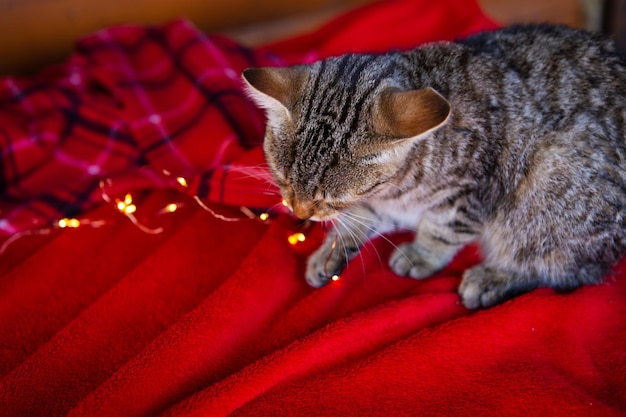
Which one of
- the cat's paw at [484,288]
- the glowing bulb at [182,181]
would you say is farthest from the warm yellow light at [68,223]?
the cat's paw at [484,288]

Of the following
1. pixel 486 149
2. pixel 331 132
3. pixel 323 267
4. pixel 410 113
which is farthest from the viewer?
pixel 323 267

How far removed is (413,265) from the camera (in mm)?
1377

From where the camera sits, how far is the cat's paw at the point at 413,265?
1372 millimetres

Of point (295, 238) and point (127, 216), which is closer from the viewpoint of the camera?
point (295, 238)

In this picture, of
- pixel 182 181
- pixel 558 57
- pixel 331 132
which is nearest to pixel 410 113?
pixel 331 132

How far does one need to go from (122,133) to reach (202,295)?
597 millimetres

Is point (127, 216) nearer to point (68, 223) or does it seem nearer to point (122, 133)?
point (68, 223)

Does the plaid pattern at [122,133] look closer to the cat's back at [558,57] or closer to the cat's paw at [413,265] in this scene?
the cat's paw at [413,265]

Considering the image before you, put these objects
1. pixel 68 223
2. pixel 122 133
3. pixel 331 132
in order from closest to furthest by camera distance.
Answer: pixel 331 132
pixel 68 223
pixel 122 133

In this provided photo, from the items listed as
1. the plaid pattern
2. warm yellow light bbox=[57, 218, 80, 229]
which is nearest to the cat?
the plaid pattern

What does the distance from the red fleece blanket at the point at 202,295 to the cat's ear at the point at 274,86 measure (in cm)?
25

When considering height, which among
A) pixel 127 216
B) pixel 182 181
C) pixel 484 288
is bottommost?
pixel 484 288

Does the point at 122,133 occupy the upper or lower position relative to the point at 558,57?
lower

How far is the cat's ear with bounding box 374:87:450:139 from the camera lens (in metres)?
0.96
